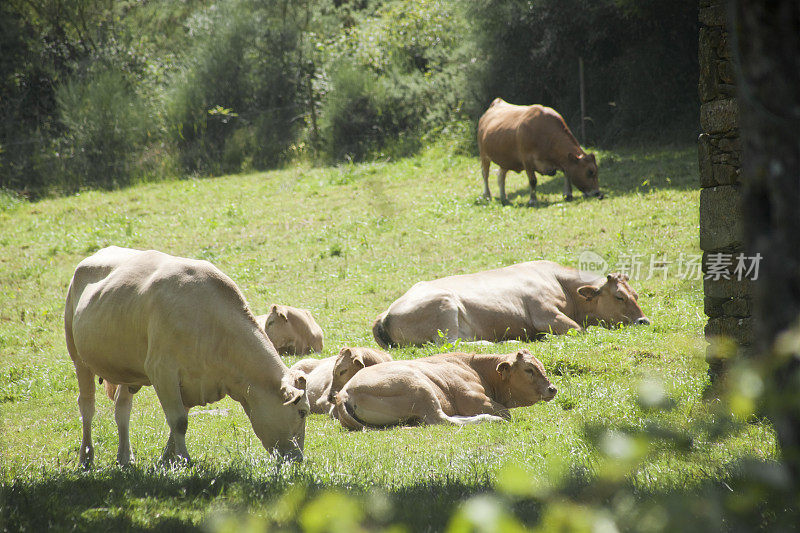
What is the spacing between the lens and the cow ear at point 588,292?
10.8 meters

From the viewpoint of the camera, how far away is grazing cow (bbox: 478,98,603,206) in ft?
57.5

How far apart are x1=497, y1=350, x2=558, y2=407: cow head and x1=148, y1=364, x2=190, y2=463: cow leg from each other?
11.0ft

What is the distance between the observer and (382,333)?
34.7 ft

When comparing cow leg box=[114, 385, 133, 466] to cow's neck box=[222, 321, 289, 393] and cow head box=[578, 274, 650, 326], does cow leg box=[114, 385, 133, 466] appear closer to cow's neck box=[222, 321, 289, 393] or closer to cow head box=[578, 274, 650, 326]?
cow's neck box=[222, 321, 289, 393]

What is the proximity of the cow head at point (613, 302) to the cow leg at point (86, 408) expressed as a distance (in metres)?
6.57

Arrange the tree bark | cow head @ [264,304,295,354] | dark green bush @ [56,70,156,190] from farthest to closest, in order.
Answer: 1. dark green bush @ [56,70,156,190]
2. cow head @ [264,304,295,354]
3. the tree bark

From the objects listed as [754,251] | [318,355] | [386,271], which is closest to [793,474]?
[754,251]

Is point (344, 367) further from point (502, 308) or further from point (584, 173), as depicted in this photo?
point (584, 173)

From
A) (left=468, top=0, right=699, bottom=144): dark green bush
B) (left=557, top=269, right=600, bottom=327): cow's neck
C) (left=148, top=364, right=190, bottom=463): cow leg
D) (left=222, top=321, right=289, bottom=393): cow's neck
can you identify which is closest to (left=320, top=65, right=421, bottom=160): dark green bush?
(left=468, top=0, right=699, bottom=144): dark green bush

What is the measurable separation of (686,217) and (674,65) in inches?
376

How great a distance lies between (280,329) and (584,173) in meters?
9.41

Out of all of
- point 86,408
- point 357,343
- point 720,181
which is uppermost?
point 720,181

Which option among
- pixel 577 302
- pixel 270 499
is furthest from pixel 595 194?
pixel 270 499

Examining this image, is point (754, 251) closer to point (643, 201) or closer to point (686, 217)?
point (686, 217)
